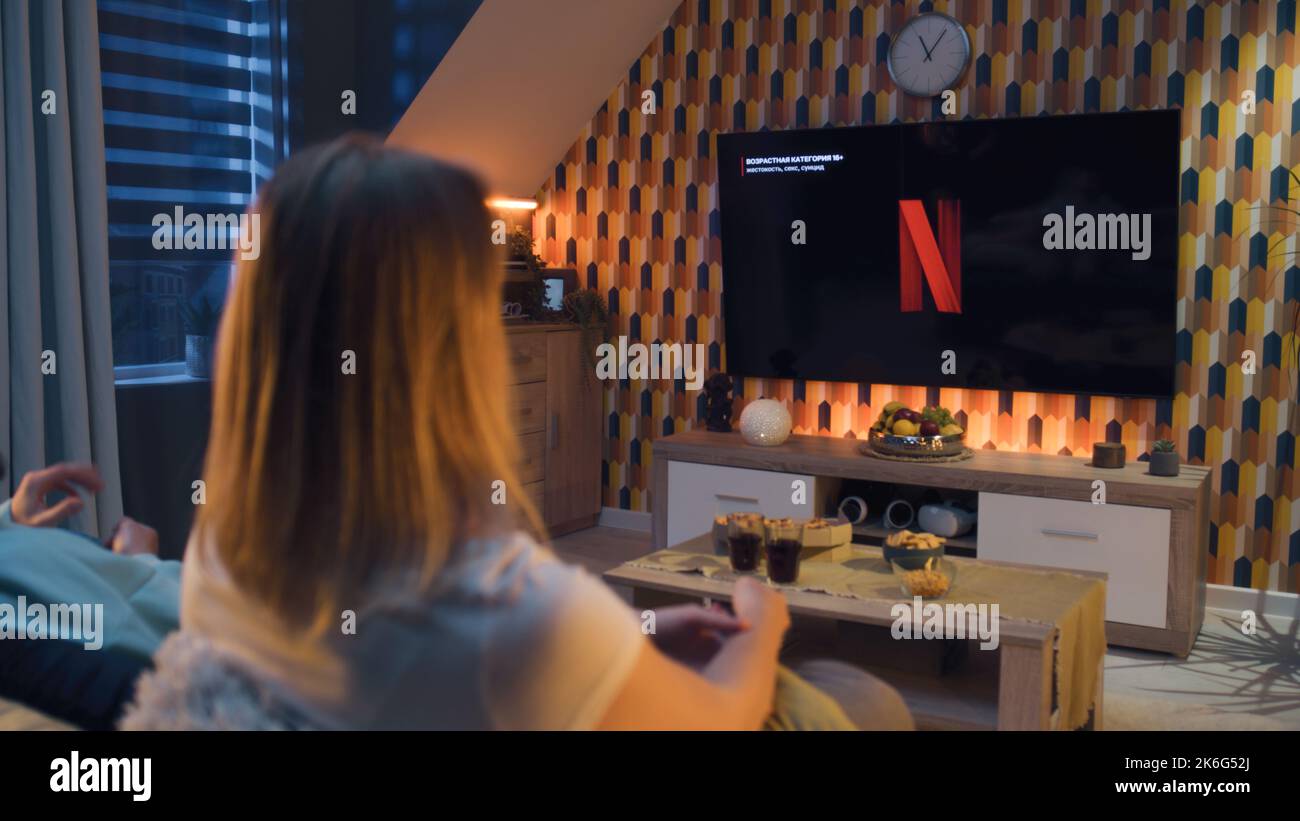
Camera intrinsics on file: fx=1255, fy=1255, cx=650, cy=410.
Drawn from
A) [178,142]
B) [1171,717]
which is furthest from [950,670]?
[178,142]

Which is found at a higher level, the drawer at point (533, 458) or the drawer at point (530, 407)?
the drawer at point (530, 407)

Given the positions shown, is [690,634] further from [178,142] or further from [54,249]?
[178,142]

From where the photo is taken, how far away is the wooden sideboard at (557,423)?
5219 millimetres

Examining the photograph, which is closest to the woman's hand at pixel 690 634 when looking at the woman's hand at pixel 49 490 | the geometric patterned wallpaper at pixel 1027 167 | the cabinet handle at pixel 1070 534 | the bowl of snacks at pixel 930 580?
the woman's hand at pixel 49 490

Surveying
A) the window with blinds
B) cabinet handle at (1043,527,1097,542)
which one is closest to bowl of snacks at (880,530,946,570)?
cabinet handle at (1043,527,1097,542)

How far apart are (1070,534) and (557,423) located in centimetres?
224

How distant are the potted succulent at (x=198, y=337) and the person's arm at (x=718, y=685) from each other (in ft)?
11.3

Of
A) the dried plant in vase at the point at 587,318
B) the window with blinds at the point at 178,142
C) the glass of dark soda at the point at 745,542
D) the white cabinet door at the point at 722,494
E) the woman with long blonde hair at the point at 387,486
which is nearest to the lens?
the woman with long blonde hair at the point at 387,486

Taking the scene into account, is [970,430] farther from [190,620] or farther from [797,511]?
[190,620]

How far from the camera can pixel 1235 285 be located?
4230mm

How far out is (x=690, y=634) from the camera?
136cm

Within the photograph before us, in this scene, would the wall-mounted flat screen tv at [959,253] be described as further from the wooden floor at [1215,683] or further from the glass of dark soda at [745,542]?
the glass of dark soda at [745,542]

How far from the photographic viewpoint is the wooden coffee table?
98.3 inches
